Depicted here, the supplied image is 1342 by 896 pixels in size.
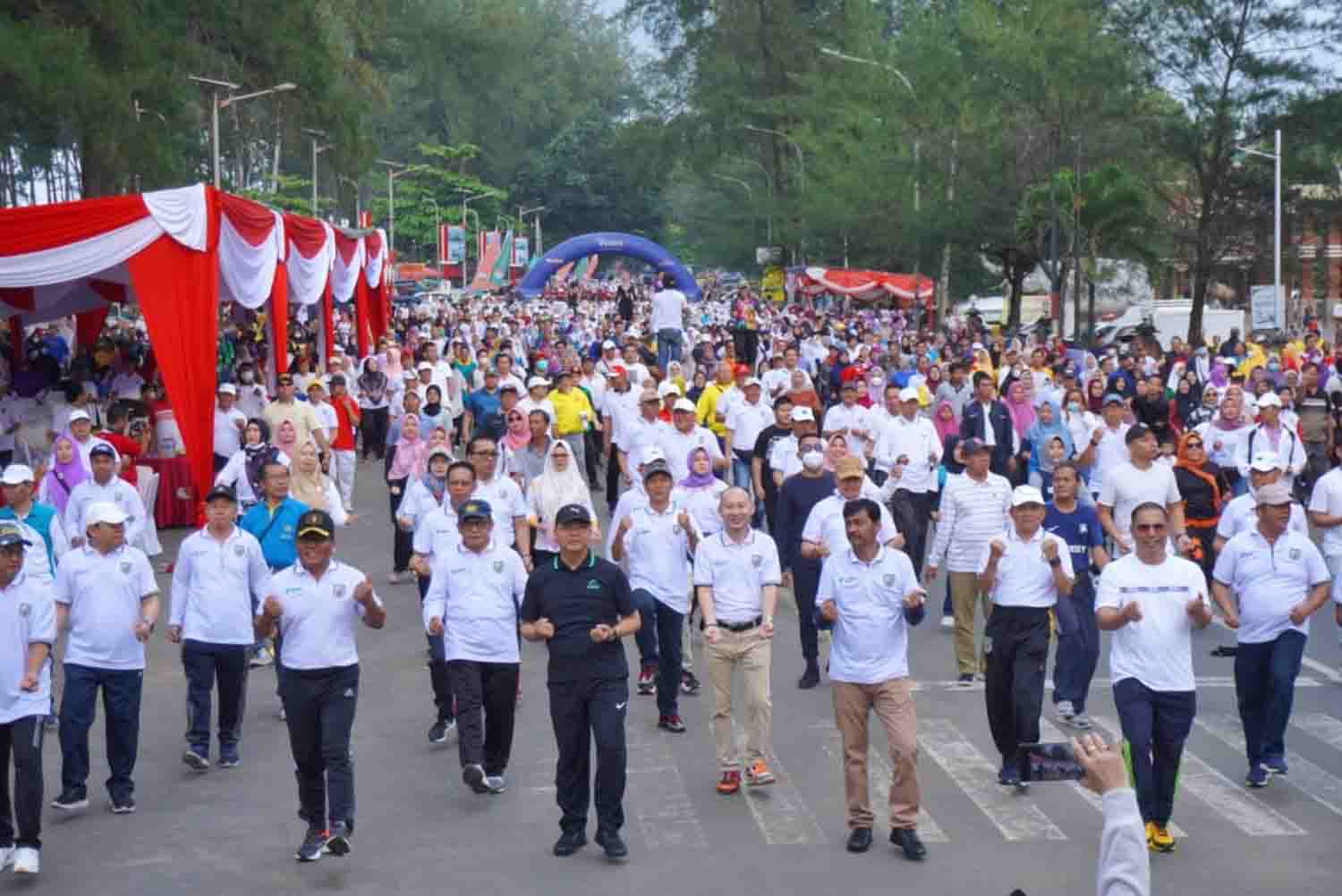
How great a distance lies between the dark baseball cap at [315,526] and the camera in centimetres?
923

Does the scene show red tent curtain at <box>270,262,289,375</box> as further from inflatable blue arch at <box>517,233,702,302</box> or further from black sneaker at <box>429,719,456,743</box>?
inflatable blue arch at <box>517,233,702,302</box>

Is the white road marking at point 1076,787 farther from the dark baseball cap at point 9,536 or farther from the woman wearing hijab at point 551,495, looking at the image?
the dark baseball cap at point 9,536

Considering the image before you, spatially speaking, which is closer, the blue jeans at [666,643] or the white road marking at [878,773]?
the white road marking at [878,773]

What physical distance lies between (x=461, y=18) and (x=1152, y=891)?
86.6 metres

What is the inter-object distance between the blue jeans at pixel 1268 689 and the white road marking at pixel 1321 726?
1.05 meters

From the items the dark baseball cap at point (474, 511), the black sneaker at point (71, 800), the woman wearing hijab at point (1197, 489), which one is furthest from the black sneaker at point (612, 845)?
the woman wearing hijab at point (1197, 489)

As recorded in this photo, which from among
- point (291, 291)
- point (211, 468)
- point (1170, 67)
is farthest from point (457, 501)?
point (1170, 67)

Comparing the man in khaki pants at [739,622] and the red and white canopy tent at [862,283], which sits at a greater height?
the red and white canopy tent at [862,283]

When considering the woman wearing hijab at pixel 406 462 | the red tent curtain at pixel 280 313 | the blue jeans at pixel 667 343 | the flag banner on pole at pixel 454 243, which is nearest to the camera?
the woman wearing hijab at pixel 406 462

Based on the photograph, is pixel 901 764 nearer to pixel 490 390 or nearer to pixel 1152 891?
pixel 1152 891

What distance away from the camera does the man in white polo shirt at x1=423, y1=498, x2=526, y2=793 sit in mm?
9859

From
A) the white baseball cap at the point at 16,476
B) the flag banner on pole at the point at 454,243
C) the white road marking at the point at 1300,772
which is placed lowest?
the white road marking at the point at 1300,772

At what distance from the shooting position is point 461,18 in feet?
300

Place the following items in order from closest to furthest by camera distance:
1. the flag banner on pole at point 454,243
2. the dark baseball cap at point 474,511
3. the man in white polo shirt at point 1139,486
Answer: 1. the dark baseball cap at point 474,511
2. the man in white polo shirt at point 1139,486
3. the flag banner on pole at point 454,243
